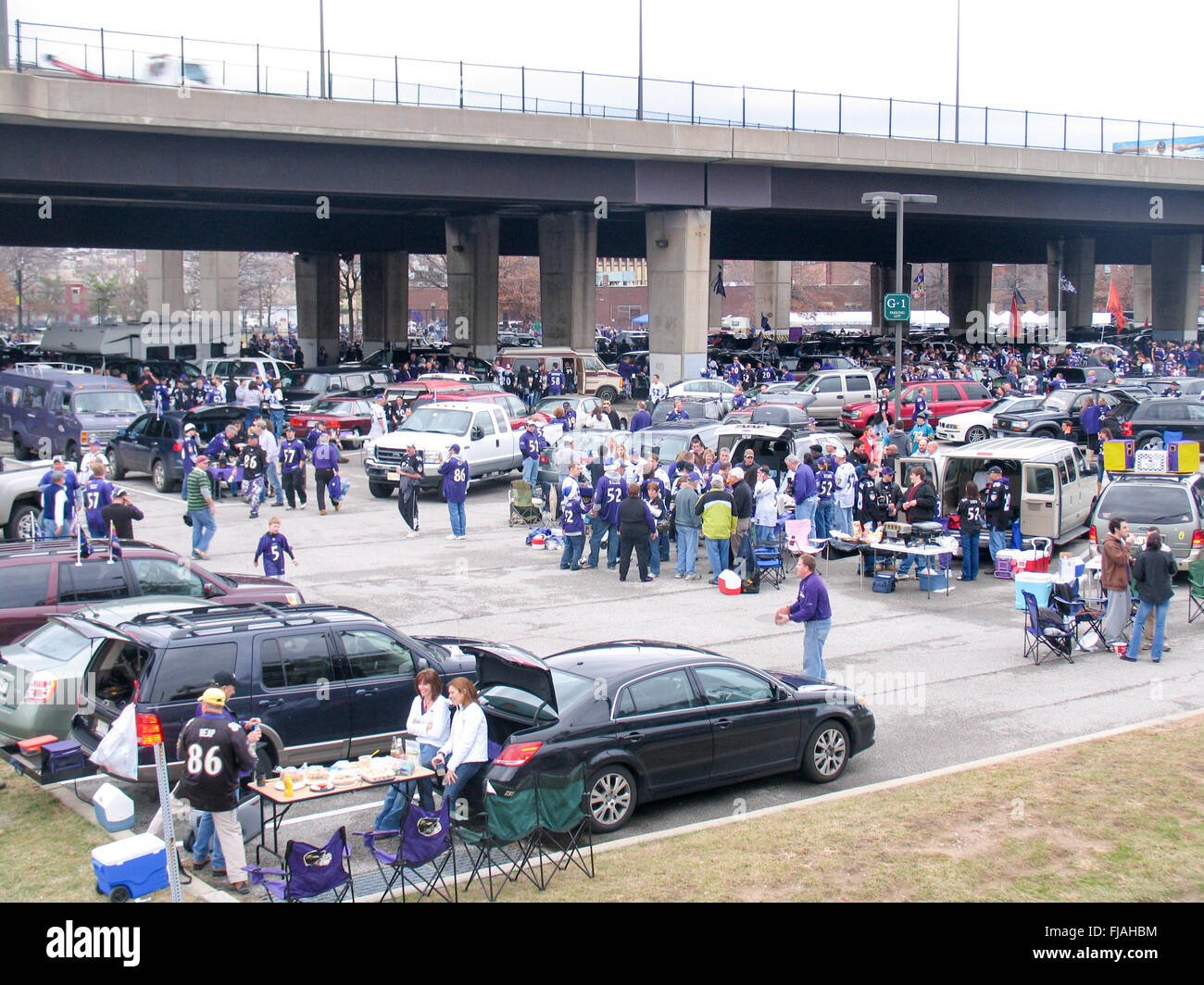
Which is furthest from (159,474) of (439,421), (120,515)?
(120,515)

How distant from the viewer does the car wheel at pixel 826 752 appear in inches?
422

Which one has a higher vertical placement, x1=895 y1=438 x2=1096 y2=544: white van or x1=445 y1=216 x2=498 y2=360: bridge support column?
x1=445 y1=216 x2=498 y2=360: bridge support column

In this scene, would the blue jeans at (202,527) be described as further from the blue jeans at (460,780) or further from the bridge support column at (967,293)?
the bridge support column at (967,293)


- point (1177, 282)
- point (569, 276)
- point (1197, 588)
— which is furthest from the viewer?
point (1177, 282)

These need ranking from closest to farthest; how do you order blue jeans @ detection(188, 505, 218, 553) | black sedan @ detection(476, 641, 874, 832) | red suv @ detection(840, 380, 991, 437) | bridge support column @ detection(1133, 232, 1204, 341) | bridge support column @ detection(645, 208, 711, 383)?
1. black sedan @ detection(476, 641, 874, 832)
2. blue jeans @ detection(188, 505, 218, 553)
3. red suv @ detection(840, 380, 991, 437)
4. bridge support column @ detection(645, 208, 711, 383)
5. bridge support column @ detection(1133, 232, 1204, 341)

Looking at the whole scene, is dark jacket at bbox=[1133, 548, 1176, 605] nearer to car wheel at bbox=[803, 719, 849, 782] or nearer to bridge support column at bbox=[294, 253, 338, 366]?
car wheel at bbox=[803, 719, 849, 782]

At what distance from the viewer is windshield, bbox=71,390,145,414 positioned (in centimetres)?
2925

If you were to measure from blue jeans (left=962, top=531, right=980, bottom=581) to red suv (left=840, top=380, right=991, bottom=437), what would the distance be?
1610cm

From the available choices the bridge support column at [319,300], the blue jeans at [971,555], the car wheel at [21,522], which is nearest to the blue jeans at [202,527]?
the car wheel at [21,522]

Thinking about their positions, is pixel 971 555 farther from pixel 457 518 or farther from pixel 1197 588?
pixel 457 518

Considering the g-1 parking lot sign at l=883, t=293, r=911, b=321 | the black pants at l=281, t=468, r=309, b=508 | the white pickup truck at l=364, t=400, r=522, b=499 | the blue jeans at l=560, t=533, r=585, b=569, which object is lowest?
the blue jeans at l=560, t=533, r=585, b=569

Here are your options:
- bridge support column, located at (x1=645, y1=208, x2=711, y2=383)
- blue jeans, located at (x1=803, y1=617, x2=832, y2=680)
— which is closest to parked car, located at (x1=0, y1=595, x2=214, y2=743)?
blue jeans, located at (x1=803, y1=617, x2=832, y2=680)

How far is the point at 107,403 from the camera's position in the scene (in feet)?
A: 96.9

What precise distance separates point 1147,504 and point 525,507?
10.7m
